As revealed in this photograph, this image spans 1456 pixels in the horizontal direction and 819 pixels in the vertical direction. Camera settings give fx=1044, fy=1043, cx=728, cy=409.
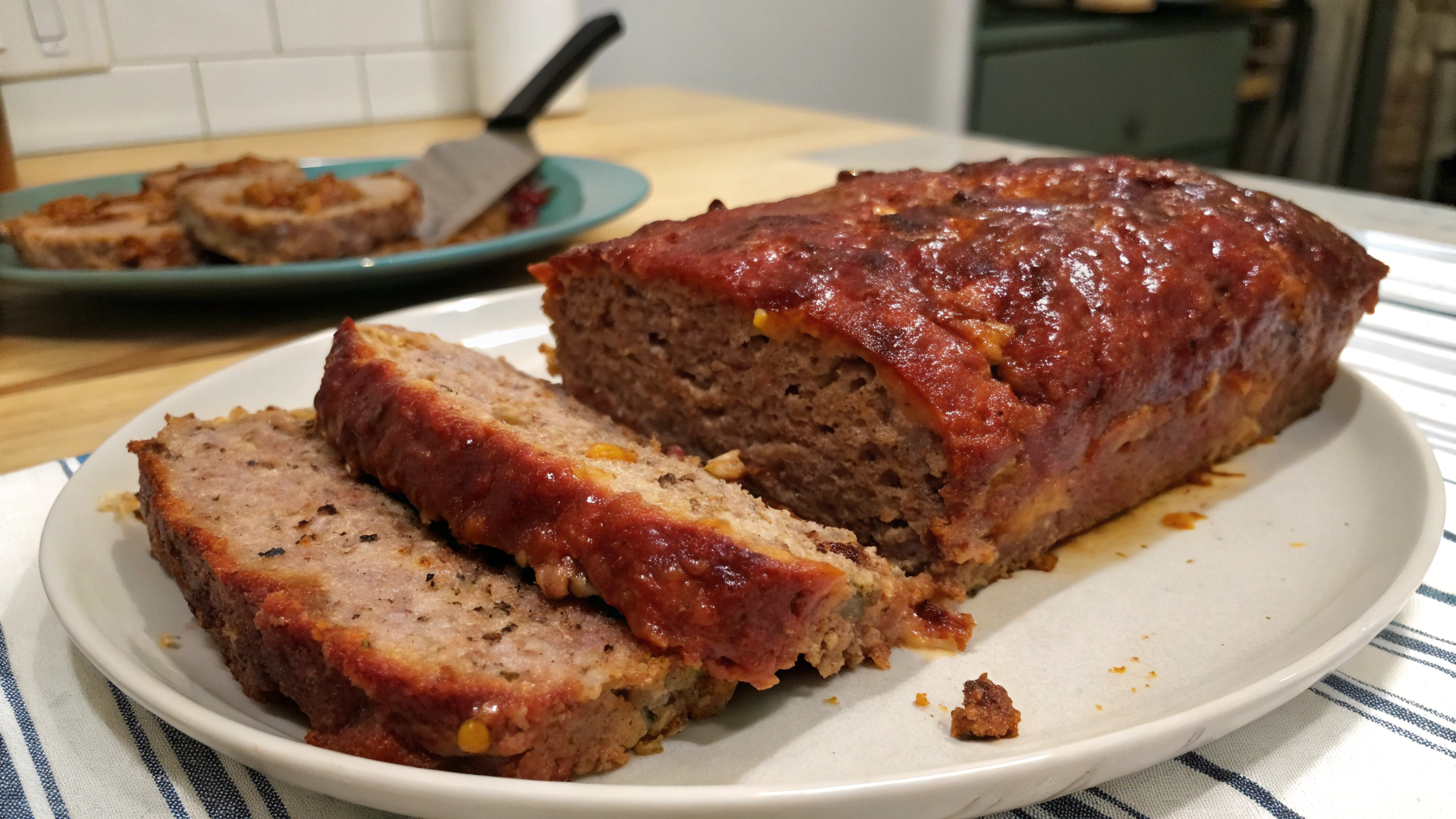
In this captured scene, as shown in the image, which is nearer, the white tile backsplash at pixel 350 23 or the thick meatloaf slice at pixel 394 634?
the thick meatloaf slice at pixel 394 634

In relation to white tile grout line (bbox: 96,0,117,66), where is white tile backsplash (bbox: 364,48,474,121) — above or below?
below

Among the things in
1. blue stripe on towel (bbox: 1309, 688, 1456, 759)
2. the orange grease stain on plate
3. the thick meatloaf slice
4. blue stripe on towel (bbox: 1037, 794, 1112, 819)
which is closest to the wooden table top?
the thick meatloaf slice

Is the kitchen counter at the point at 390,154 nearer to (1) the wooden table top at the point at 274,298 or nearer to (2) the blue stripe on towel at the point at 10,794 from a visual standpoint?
(1) the wooden table top at the point at 274,298

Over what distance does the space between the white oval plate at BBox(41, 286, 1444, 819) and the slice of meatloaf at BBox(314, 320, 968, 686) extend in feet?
0.46

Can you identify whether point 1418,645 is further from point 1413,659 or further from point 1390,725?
point 1390,725

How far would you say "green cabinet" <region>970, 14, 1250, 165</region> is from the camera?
9719mm

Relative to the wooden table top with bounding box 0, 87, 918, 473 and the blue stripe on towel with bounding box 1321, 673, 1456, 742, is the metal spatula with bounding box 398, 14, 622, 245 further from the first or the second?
the blue stripe on towel with bounding box 1321, 673, 1456, 742

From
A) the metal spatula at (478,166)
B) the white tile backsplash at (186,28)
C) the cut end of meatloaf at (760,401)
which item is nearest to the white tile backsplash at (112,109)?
the white tile backsplash at (186,28)

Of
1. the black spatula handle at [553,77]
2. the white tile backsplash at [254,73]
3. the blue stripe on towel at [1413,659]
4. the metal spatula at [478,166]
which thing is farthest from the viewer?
the white tile backsplash at [254,73]

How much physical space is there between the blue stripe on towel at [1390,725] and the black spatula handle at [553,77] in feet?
13.1

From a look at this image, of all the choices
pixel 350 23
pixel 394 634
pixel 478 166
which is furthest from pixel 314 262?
pixel 350 23

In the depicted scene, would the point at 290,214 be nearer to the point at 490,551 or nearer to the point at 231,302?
the point at 231,302

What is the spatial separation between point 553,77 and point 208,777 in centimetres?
402

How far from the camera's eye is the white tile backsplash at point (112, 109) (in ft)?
20.1
